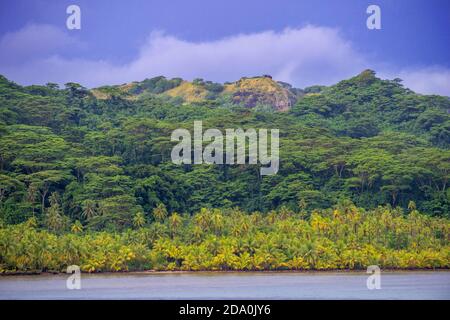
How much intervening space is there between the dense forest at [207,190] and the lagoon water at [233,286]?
0.38 metres

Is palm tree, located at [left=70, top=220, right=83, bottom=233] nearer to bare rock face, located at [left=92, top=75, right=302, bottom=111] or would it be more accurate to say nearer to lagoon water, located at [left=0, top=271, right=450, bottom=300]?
lagoon water, located at [left=0, top=271, right=450, bottom=300]

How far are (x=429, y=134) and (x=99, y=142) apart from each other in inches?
444

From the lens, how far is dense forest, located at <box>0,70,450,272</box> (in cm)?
2342

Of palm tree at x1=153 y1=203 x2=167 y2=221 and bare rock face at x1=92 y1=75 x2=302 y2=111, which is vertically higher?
bare rock face at x1=92 y1=75 x2=302 y2=111

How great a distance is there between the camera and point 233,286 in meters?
21.2

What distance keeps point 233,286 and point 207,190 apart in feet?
22.4

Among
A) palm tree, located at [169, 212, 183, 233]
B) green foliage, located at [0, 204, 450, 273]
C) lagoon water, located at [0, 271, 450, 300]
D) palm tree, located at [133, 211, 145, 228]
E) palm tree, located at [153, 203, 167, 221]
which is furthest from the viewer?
palm tree, located at [153, 203, 167, 221]

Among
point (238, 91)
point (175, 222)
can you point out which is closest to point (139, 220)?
point (175, 222)

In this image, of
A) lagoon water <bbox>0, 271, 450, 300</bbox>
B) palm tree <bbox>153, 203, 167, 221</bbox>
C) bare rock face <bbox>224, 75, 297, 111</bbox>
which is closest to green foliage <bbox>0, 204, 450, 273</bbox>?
lagoon water <bbox>0, 271, 450, 300</bbox>

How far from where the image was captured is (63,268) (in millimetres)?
22656

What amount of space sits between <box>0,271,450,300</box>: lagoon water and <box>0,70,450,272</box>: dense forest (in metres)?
0.38

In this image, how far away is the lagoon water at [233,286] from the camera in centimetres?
1994
